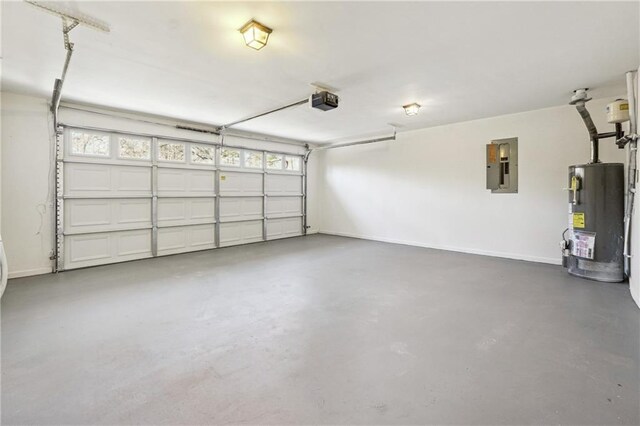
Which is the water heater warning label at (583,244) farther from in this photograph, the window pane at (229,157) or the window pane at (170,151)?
the window pane at (170,151)

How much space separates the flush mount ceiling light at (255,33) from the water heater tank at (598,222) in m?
4.35

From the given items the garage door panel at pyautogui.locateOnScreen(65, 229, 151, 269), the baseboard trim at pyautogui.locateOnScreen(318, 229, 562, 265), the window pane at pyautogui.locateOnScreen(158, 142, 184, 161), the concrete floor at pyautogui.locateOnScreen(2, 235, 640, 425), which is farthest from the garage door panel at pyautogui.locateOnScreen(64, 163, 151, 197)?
the baseboard trim at pyautogui.locateOnScreen(318, 229, 562, 265)

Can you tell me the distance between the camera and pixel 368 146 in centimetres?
729

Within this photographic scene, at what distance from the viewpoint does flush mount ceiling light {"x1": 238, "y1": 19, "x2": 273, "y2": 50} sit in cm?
232

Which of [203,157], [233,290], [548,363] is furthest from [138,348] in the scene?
[203,157]

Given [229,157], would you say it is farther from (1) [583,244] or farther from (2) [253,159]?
(1) [583,244]

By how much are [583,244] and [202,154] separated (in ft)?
21.5

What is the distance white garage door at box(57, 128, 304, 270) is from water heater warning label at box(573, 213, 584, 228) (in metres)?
5.78

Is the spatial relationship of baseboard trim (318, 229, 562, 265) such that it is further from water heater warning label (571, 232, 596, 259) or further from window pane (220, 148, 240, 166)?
window pane (220, 148, 240, 166)

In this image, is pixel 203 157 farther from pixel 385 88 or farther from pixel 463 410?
pixel 463 410

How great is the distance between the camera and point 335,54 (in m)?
2.85

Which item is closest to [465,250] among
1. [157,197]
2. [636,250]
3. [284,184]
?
[636,250]

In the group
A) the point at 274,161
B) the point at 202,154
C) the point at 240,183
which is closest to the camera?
the point at 202,154

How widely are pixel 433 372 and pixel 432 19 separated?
2.59 meters
